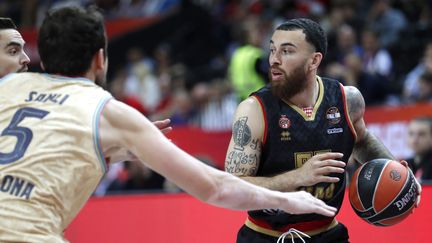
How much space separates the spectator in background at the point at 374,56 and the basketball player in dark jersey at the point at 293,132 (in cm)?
734

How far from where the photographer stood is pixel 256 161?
509cm

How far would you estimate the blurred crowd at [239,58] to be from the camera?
11.9 metres

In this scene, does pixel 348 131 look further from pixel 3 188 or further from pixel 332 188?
pixel 3 188

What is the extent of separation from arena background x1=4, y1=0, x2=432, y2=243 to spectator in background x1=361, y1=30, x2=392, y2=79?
0.27 m

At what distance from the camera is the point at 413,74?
40.4 ft

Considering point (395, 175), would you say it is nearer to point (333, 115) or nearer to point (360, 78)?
point (333, 115)

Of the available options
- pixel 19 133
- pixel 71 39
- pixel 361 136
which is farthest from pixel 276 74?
pixel 19 133

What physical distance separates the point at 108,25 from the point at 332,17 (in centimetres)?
574

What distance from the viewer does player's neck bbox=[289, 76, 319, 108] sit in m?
5.30

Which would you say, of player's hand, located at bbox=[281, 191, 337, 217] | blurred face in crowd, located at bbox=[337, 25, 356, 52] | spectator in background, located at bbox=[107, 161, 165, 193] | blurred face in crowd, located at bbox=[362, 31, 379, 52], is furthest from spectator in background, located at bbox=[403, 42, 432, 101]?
player's hand, located at bbox=[281, 191, 337, 217]

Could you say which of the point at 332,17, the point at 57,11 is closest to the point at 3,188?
the point at 57,11

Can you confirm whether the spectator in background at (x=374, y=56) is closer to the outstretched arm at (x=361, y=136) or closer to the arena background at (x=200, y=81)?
the arena background at (x=200, y=81)

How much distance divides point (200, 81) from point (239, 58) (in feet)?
8.10

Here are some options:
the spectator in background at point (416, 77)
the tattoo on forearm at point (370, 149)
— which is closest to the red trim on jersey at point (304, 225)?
the tattoo on forearm at point (370, 149)
